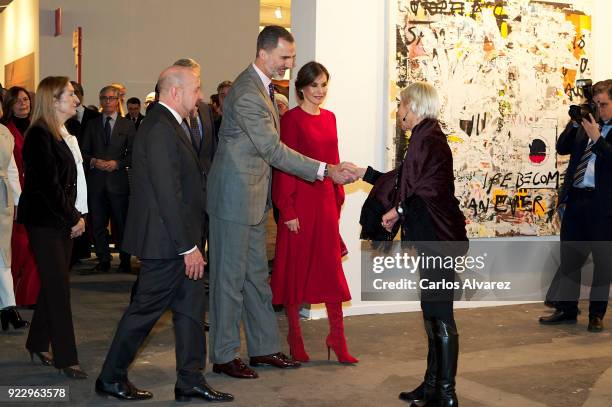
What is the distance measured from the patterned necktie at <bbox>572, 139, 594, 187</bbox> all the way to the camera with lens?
0.71 ft

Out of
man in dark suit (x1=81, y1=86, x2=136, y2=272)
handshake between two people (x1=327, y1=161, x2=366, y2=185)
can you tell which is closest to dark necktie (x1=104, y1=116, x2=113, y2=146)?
man in dark suit (x1=81, y1=86, x2=136, y2=272)

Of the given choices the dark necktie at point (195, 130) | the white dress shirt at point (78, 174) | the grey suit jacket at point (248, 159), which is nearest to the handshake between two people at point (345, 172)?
the grey suit jacket at point (248, 159)

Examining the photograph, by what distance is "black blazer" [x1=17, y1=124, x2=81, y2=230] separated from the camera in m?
4.85

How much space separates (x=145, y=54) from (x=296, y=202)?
8.37m

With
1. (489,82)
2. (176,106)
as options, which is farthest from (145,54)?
(176,106)

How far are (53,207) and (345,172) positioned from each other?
64.0 inches

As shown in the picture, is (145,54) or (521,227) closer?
(521,227)

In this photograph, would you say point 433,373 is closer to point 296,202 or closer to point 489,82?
point 296,202

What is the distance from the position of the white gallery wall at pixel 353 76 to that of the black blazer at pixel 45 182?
2597 mm

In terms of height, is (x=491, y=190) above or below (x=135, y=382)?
above

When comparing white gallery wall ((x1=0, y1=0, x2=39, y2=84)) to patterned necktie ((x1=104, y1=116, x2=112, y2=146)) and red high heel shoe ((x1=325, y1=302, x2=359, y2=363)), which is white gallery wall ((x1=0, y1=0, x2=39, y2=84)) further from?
red high heel shoe ((x1=325, y1=302, x2=359, y2=363))

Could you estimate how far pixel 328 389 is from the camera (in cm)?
496

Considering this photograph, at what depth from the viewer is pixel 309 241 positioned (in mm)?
5625

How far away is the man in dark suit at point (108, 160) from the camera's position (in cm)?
905
